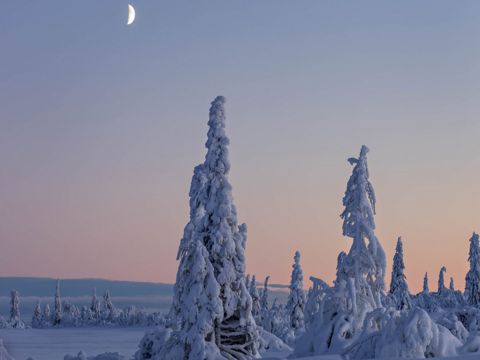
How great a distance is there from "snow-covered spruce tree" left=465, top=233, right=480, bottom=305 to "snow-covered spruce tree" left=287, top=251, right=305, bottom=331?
26509 mm

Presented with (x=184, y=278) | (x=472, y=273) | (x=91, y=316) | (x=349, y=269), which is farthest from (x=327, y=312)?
(x=91, y=316)

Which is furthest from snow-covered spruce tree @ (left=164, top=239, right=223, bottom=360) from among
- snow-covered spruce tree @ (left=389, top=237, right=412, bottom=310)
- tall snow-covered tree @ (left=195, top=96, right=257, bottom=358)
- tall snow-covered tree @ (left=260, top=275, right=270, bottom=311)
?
tall snow-covered tree @ (left=260, top=275, right=270, bottom=311)

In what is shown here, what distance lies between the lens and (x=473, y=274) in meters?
92.4

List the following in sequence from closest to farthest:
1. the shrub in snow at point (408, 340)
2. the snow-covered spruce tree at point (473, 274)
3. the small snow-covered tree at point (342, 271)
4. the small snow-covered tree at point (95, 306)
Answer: the shrub in snow at point (408, 340) → the small snow-covered tree at point (342, 271) → the snow-covered spruce tree at point (473, 274) → the small snow-covered tree at point (95, 306)

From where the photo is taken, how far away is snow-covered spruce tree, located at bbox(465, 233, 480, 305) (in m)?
90.7

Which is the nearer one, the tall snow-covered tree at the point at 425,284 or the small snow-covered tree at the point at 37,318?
the tall snow-covered tree at the point at 425,284

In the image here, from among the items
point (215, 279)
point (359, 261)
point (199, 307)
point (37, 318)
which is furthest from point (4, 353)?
point (37, 318)

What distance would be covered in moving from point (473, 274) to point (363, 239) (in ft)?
217

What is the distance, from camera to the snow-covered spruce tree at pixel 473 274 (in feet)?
298

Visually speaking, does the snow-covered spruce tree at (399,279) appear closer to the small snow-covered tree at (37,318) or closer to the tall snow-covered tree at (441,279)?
the tall snow-covered tree at (441,279)

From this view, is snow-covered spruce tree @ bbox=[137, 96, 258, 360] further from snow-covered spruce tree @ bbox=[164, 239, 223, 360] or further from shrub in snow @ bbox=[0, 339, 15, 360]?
shrub in snow @ bbox=[0, 339, 15, 360]

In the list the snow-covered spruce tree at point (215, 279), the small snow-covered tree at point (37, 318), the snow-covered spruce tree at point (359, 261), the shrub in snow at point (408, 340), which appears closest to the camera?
the shrub in snow at point (408, 340)

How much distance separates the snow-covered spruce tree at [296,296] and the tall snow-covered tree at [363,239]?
143ft

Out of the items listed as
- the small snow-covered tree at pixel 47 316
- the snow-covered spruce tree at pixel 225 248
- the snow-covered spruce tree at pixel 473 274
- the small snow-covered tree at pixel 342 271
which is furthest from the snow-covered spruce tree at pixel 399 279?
the small snow-covered tree at pixel 47 316
